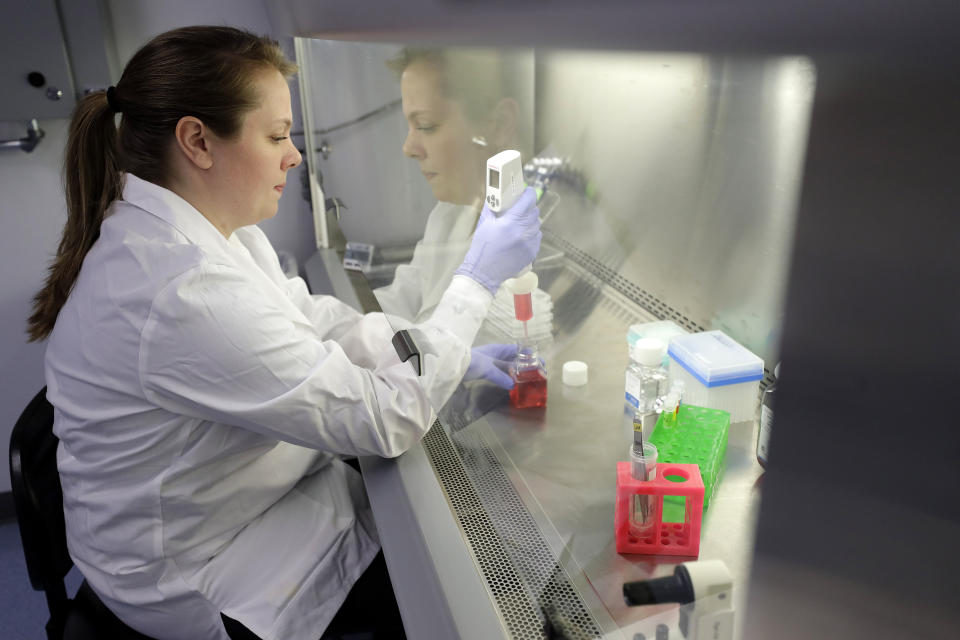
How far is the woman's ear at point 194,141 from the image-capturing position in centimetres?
119

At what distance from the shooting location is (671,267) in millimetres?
1610

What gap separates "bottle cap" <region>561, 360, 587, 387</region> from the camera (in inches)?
56.4

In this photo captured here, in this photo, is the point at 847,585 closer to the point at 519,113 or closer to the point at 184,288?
the point at 184,288

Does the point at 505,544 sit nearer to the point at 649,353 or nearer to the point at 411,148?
the point at 649,353

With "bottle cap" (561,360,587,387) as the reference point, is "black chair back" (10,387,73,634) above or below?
below

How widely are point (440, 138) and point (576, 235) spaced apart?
555 mm

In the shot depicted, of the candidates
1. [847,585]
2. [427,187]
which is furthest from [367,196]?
[847,585]

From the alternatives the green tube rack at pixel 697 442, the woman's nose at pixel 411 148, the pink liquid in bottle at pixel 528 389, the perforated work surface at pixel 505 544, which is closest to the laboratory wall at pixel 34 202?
the woman's nose at pixel 411 148

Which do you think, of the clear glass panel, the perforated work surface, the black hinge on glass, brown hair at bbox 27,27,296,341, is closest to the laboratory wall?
the clear glass panel

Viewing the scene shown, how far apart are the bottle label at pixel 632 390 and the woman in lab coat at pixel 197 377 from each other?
313mm

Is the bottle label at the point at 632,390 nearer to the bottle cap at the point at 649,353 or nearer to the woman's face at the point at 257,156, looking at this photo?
the bottle cap at the point at 649,353

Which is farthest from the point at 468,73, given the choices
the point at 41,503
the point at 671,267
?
the point at 41,503

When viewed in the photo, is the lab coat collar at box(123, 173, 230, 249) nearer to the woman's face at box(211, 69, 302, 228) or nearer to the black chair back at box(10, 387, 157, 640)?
the woman's face at box(211, 69, 302, 228)

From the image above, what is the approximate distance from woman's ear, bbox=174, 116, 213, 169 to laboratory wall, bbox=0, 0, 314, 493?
1273 millimetres
